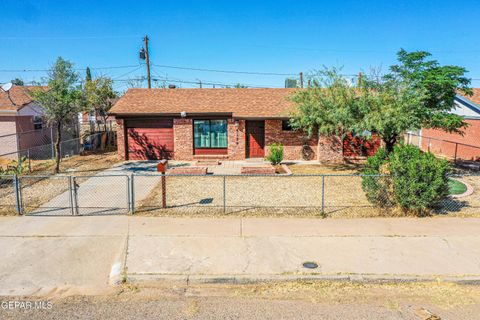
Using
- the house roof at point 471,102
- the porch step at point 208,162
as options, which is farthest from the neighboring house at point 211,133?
the house roof at point 471,102

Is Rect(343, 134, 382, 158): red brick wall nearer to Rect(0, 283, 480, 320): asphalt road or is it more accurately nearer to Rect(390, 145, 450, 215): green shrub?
Rect(390, 145, 450, 215): green shrub

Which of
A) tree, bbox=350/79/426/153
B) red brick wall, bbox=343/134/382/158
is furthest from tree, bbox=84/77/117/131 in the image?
tree, bbox=350/79/426/153

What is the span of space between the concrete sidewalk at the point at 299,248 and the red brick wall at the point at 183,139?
1118 centimetres

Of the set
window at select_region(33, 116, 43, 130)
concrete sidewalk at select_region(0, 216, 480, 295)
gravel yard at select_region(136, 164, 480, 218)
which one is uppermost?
window at select_region(33, 116, 43, 130)

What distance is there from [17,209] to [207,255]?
6.23 meters

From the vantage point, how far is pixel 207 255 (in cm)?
800

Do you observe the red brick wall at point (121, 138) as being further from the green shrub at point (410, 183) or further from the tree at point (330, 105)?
the green shrub at point (410, 183)

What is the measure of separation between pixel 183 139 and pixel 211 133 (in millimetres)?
1583

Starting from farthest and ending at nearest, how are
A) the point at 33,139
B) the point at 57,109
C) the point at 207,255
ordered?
the point at 33,139 < the point at 57,109 < the point at 207,255

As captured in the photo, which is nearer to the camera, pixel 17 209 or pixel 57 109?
pixel 17 209

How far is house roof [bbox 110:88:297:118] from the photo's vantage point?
20.9 m

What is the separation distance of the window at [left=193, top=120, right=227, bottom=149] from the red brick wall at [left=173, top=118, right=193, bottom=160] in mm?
349

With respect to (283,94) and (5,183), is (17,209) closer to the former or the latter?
(5,183)

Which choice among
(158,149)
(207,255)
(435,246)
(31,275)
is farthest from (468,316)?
(158,149)
